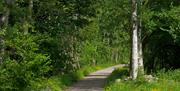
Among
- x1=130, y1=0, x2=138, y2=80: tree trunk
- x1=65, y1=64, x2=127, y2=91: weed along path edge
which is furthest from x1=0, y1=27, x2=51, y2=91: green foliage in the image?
x1=65, y1=64, x2=127, y2=91: weed along path edge

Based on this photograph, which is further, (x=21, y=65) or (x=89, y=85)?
(x=89, y=85)

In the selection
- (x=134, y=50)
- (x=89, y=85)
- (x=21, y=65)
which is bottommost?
(x=89, y=85)

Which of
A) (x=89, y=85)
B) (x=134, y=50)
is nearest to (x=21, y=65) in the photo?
(x=134, y=50)

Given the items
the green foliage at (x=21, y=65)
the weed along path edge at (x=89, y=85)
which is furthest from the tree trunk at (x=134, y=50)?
the green foliage at (x=21, y=65)

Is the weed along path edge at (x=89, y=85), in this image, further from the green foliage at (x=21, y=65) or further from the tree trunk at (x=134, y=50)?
the green foliage at (x=21, y=65)

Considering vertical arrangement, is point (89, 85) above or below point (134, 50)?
below

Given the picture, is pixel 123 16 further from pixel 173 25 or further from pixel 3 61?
pixel 3 61

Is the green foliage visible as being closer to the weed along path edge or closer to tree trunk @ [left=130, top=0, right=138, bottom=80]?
tree trunk @ [left=130, top=0, right=138, bottom=80]

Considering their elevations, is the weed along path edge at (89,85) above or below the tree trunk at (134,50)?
A: below

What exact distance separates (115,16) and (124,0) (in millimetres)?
2628

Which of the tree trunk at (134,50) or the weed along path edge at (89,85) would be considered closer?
the tree trunk at (134,50)

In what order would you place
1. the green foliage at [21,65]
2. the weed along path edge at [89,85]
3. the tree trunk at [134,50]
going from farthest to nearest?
the weed along path edge at [89,85] → the tree trunk at [134,50] → the green foliage at [21,65]

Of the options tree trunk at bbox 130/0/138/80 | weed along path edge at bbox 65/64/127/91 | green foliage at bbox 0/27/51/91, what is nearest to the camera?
green foliage at bbox 0/27/51/91

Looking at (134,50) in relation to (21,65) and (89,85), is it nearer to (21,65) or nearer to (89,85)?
(89,85)
